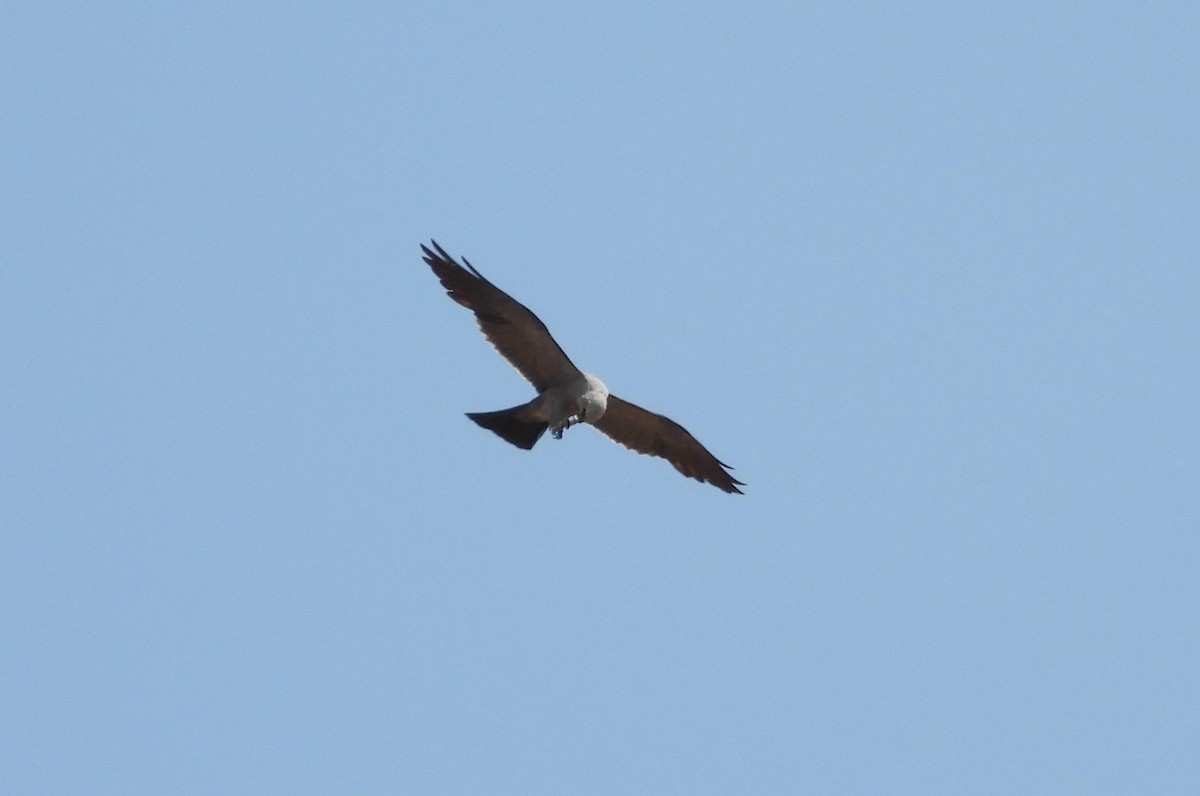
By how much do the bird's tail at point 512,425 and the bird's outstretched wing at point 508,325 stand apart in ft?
1.70

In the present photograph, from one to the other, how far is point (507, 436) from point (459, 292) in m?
1.44

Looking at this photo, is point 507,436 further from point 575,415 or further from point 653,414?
point 653,414

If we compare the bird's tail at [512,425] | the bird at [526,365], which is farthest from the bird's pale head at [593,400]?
the bird's tail at [512,425]

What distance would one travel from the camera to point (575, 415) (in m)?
16.2

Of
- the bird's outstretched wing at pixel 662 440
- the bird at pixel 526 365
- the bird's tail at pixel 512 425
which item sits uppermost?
the bird's outstretched wing at pixel 662 440

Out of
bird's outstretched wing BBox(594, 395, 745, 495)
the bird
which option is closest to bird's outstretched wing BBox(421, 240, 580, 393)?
the bird

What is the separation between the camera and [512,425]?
51.5ft

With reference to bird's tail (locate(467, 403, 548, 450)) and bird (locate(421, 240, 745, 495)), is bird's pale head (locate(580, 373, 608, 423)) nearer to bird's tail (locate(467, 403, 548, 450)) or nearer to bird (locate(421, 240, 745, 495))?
bird (locate(421, 240, 745, 495))

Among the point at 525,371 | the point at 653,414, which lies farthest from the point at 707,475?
the point at 525,371

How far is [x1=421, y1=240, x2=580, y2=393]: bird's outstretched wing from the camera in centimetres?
1581

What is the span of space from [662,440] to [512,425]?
2434mm

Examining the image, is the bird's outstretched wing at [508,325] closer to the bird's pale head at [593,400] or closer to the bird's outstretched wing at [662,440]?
the bird's pale head at [593,400]

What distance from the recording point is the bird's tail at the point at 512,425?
1559cm

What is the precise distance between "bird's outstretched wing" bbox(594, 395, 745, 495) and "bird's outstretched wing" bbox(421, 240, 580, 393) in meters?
1.00
